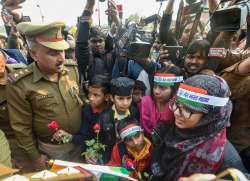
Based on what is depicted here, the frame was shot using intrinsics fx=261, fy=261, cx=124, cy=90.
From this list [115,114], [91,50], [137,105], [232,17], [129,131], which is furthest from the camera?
[91,50]

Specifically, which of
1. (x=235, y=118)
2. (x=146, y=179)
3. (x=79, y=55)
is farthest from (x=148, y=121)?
(x=79, y=55)

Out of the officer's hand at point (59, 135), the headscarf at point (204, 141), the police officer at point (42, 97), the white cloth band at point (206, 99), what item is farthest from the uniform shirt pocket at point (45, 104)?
the white cloth band at point (206, 99)

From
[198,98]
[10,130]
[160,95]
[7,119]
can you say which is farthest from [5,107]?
[198,98]

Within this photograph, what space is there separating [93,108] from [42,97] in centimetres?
51

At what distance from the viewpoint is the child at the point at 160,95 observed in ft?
7.88

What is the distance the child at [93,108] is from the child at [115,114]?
11 centimetres

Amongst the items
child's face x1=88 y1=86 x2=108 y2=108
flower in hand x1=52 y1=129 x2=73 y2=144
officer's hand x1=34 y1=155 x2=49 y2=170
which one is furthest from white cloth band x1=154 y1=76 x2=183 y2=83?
officer's hand x1=34 y1=155 x2=49 y2=170

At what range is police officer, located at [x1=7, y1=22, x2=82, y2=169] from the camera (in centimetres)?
238

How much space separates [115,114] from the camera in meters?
2.50

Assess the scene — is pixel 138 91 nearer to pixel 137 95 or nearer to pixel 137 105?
pixel 137 95

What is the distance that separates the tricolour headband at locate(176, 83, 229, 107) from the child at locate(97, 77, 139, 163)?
883mm

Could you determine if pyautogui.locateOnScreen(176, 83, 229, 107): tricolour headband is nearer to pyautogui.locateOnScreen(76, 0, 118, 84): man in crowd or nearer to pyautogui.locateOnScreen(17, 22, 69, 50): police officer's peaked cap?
pyautogui.locateOnScreen(17, 22, 69, 50): police officer's peaked cap

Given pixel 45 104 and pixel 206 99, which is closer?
pixel 206 99

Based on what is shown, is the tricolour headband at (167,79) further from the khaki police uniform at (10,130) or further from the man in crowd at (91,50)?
the khaki police uniform at (10,130)
